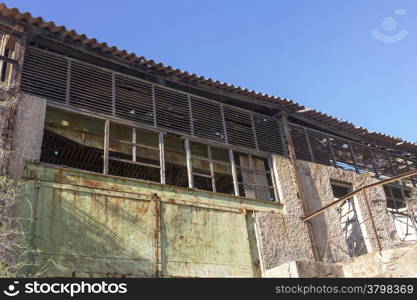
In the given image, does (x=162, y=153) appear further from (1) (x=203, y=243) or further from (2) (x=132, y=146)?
(1) (x=203, y=243)

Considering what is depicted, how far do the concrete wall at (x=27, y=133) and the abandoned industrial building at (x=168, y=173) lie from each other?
25 mm

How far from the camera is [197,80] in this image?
444 inches

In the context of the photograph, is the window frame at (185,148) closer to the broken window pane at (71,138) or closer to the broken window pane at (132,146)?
the broken window pane at (132,146)

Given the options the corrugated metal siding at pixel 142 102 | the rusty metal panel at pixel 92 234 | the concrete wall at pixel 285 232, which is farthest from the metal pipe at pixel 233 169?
the rusty metal panel at pixel 92 234

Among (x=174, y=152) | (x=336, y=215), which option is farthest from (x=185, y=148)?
(x=336, y=215)

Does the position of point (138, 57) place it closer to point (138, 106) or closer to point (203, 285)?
point (138, 106)

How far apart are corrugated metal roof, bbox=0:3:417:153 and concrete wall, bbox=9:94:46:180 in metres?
1.77

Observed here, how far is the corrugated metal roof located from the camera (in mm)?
9281

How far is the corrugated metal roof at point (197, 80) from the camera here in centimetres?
928

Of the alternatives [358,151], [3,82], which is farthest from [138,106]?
[358,151]

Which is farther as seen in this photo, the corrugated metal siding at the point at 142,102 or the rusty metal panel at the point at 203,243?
the corrugated metal siding at the point at 142,102

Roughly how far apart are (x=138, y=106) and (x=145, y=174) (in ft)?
6.36

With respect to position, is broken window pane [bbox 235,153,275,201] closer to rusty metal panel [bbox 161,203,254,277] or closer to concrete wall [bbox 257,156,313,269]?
concrete wall [bbox 257,156,313,269]

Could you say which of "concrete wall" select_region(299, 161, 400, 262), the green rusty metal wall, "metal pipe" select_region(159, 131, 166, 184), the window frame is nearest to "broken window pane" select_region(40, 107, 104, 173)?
the window frame
